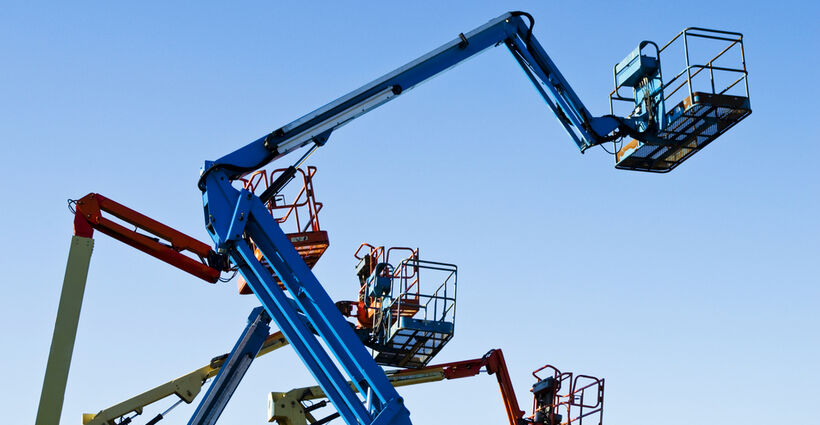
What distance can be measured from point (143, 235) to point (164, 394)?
4121 millimetres

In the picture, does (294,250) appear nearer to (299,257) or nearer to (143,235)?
(299,257)

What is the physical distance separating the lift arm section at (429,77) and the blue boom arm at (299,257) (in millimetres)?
14

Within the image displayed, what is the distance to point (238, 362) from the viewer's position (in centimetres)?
1830

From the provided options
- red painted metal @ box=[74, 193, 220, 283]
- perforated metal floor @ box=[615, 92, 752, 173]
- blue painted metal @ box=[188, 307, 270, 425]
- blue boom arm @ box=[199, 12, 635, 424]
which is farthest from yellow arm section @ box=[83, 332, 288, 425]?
perforated metal floor @ box=[615, 92, 752, 173]

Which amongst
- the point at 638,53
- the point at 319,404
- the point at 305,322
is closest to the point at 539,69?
the point at 638,53

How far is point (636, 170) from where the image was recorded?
15.7 metres

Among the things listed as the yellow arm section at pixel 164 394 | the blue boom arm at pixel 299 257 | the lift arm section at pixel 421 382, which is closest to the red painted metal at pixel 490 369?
the lift arm section at pixel 421 382

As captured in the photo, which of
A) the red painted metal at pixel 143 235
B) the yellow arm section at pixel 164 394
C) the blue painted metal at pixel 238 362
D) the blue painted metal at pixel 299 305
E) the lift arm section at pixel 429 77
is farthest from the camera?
the yellow arm section at pixel 164 394

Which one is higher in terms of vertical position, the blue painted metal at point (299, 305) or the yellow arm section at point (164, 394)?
the yellow arm section at point (164, 394)

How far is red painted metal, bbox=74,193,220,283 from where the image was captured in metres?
15.9

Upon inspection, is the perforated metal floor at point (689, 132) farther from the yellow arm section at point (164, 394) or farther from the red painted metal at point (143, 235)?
the yellow arm section at point (164, 394)

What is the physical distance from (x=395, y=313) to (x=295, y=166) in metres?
6.71

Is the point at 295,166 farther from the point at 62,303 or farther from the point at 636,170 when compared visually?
the point at 636,170

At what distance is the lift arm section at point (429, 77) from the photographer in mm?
13773
